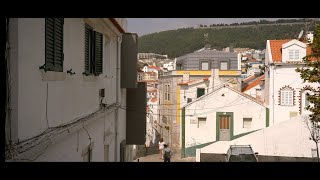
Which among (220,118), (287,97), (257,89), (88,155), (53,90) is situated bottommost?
(220,118)

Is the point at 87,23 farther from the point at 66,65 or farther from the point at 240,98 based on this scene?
the point at 240,98

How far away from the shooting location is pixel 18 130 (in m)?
3.11

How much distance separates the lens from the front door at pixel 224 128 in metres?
23.2

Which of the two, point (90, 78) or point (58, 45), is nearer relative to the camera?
point (58, 45)

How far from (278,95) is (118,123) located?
14976mm

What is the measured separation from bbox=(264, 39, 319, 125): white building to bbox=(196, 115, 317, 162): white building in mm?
5044

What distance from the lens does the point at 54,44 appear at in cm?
423

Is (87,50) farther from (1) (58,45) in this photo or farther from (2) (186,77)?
(2) (186,77)

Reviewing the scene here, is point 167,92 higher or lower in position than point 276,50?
lower

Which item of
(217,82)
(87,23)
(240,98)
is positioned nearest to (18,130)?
(87,23)

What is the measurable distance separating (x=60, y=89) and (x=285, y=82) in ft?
66.7

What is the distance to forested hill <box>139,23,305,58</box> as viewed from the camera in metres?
61.7

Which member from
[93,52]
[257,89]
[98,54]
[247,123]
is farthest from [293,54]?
[93,52]

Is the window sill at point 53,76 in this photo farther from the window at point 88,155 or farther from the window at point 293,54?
the window at point 293,54
